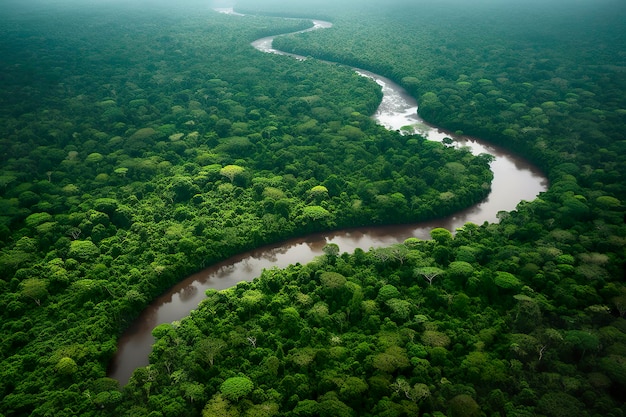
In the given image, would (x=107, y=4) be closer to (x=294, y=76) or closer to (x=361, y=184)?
(x=294, y=76)

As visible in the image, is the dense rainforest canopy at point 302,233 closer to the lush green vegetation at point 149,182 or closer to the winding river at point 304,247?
the lush green vegetation at point 149,182

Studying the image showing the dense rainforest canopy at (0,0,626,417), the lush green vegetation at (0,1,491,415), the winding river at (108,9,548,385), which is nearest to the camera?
the dense rainforest canopy at (0,0,626,417)

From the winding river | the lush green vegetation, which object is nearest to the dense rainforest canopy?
the lush green vegetation

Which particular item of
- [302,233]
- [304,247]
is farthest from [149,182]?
[304,247]

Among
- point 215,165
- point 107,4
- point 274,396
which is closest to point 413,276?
point 274,396

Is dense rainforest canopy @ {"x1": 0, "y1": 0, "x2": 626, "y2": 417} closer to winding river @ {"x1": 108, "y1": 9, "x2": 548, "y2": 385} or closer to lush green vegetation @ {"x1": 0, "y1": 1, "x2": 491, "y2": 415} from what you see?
lush green vegetation @ {"x1": 0, "y1": 1, "x2": 491, "y2": 415}

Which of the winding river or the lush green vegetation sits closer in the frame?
the lush green vegetation

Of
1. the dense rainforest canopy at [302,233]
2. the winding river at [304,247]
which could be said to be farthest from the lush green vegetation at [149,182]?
the winding river at [304,247]
